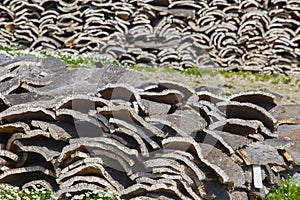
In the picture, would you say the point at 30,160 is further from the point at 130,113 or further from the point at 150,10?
the point at 150,10

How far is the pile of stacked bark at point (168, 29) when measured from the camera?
441 inches

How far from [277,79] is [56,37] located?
5.41 metres

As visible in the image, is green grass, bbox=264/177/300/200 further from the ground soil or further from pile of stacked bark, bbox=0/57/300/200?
the ground soil

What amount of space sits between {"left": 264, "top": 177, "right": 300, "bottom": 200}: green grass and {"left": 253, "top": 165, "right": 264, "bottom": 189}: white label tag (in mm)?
295

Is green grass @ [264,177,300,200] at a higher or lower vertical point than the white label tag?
lower

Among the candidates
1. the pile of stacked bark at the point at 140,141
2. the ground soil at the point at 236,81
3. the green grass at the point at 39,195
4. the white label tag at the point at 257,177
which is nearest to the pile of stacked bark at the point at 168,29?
the ground soil at the point at 236,81

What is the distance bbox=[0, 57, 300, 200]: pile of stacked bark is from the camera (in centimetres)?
399

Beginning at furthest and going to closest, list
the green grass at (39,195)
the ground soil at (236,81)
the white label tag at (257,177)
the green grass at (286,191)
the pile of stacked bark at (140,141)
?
the ground soil at (236,81) < the green grass at (286,191) < the white label tag at (257,177) < the pile of stacked bark at (140,141) < the green grass at (39,195)

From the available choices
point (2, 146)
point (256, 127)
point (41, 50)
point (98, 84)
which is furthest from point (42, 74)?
point (41, 50)

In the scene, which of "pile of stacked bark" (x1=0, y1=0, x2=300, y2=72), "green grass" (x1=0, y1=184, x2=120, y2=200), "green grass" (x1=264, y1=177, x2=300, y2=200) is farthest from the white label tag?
"pile of stacked bark" (x1=0, y1=0, x2=300, y2=72)

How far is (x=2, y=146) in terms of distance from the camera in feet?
14.2

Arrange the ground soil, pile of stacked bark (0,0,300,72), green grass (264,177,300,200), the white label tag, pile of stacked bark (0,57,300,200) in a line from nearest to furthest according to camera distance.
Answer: pile of stacked bark (0,57,300,200) → the white label tag → green grass (264,177,300,200) → the ground soil → pile of stacked bark (0,0,300,72)

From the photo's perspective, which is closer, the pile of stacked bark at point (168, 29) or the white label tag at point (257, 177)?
the white label tag at point (257, 177)

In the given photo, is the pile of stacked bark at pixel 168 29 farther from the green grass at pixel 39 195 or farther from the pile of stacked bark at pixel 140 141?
the green grass at pixel 39 195
